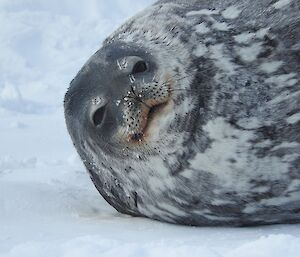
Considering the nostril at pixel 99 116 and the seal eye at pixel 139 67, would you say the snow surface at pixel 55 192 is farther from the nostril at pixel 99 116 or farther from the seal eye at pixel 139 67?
the nostril at pixel 99 116

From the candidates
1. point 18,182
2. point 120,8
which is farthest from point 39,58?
point 18,182

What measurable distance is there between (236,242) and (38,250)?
55 centimetres

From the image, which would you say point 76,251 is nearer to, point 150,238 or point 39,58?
point 150,238

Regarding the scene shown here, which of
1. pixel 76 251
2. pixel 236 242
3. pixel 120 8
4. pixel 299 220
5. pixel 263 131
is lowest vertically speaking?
pixel 76 251

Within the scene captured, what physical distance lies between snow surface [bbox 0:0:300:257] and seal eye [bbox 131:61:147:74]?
257mm

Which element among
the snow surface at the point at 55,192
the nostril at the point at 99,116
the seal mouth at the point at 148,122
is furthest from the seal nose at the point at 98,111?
the snow surface at the point at 55,192

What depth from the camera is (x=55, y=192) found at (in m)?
2.89

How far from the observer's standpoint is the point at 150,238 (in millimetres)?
2008

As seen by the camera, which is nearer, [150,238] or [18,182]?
[150,238]

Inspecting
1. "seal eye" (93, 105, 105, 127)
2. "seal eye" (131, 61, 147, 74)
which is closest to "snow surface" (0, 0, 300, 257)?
"seal eye" (131, 61, 147, 74)

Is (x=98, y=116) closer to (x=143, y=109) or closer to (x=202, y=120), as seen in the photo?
(x=143, y=109)

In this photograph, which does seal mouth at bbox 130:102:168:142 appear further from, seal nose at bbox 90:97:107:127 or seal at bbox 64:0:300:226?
seal nose at bbox 90:97:107:127

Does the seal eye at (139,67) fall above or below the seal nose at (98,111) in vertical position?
above

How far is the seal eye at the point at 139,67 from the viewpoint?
86.2 inches
